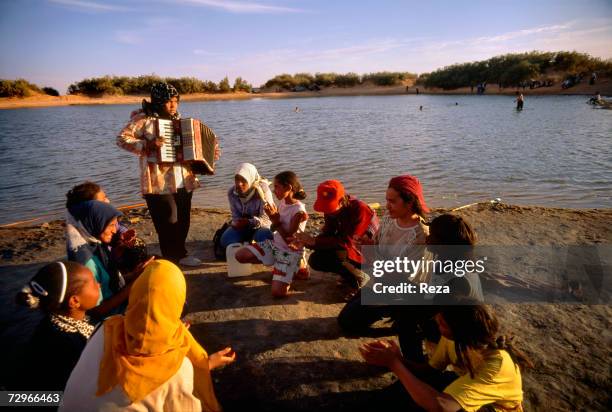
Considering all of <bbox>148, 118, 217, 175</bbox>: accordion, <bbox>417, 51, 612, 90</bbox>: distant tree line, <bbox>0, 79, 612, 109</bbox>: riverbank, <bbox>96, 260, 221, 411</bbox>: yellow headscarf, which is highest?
<bbox>417, 51, 612, 90</bbox>: distant tree line

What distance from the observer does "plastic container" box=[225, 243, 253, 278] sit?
4125 millimetres

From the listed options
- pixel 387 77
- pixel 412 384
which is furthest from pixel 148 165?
pixel 387 77

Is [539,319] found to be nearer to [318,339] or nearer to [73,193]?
[318,339]

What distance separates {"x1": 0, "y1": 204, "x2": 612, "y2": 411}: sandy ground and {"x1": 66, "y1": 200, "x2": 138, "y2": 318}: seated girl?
799 millimetres

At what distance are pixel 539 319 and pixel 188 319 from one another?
3.40m

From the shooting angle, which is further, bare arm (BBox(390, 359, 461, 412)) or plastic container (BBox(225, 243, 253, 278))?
plastic container (BBox(225, 243, 253, 278))

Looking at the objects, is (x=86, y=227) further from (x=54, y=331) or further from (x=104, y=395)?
(x=104, y=395)

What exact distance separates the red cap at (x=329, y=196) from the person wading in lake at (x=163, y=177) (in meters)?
2.01

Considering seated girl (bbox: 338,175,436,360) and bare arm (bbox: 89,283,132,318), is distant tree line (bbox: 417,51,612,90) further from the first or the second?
bare arm (bbox: 89,283,132,318)

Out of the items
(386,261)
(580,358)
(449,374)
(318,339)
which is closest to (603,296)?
(580,358)

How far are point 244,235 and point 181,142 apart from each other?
1.44 meters

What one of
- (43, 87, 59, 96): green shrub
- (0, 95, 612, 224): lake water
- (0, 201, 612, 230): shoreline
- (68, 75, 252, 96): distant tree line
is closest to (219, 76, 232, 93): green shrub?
(68, 75, 252, 96): distant tree line

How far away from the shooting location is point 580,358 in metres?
2.73

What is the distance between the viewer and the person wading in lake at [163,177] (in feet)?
13.4
